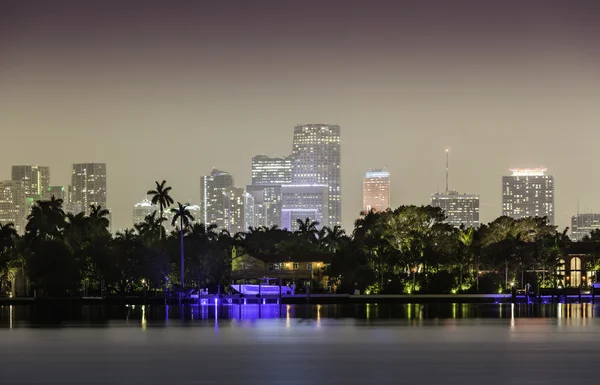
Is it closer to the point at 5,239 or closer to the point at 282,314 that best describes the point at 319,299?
the point at 282,314

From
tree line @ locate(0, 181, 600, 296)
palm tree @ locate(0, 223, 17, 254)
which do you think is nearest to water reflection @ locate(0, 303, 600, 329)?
tree line @ locate(0, 181, 600, 296)

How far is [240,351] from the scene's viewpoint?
66.8 m

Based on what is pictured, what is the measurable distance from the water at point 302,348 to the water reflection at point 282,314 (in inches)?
8.4

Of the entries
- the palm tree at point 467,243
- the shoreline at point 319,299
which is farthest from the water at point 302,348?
the palm tree at point 467,243

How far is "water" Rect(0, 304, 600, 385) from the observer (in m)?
53.4

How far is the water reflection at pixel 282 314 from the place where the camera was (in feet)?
327

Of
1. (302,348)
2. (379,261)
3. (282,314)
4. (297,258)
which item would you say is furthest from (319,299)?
(302,348)

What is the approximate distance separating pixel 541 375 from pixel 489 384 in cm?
471

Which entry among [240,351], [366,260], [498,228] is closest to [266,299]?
[366,260]

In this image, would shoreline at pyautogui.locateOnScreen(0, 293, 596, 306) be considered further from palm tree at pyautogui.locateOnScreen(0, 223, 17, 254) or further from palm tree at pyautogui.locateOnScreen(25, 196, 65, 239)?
palm tree at pyautogui.locateOnScreen(25, 196, 65, 239)

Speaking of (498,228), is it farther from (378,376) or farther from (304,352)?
(378,376)

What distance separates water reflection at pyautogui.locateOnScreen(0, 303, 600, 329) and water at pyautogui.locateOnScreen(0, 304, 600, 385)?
0.70 ft

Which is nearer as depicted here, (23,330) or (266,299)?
(23,330)

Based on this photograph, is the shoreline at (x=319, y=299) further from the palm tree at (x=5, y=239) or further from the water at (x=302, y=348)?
the water at (x=302, y=348)
